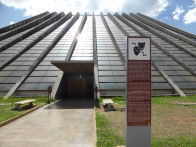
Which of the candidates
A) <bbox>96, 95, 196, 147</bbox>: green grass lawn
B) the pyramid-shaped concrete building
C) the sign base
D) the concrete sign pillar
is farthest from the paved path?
the pyramid-shaped concrete building

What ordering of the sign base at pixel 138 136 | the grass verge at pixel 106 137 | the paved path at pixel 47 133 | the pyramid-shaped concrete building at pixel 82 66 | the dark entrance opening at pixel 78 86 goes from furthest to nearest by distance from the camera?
1. the dark entrance opening at pixel 78 86
2. the pyramid-shaped concrete building at pixel 82 66
3. the paved path at pixel 47 133
4. the grass verge at pixel 106 137
5. the sign base at pixel 138 136

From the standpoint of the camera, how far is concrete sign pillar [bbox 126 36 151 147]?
4.97 m

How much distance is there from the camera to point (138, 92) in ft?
16.5

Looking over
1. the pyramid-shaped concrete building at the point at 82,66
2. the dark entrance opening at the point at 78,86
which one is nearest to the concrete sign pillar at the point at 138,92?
the pyramid-shaped concrete building at the point at 82,66

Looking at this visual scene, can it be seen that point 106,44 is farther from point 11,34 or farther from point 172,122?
point 172,122

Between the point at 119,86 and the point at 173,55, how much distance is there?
12119 millimetres

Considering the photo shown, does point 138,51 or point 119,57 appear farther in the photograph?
point 119,57

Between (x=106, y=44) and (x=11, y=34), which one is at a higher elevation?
(x=11, y=34)

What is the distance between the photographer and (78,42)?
98.8 feet

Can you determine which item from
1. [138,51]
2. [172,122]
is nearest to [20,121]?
[138,51]

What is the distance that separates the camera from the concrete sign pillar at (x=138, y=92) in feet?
16.3

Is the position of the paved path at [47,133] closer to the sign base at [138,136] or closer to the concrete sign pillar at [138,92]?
the sign base at [138,136]

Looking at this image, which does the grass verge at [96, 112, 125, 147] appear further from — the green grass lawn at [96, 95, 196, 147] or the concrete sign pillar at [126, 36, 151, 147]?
the concrete sign pillar at [126, 36, 151, 147]

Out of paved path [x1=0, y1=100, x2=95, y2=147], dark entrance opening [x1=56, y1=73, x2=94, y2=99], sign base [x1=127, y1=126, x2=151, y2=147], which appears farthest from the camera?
dark entrance opening [x1=56, y1=73, x2=94, y2=99]
